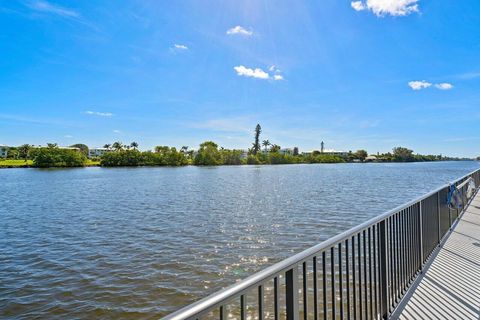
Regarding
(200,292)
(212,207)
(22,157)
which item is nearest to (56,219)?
(212,207)

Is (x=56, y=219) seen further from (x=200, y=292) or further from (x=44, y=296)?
(x=200, y=292)

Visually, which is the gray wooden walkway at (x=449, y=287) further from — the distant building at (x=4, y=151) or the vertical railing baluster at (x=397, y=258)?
the distant building at (x=4, y=151)

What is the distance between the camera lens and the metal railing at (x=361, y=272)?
56.7 inches

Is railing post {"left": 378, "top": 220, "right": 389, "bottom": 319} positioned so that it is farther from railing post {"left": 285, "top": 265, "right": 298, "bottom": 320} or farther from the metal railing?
railing post {"left": 285, "top": 265, "right": 298, "bottom": 320}

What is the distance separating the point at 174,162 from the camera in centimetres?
10019

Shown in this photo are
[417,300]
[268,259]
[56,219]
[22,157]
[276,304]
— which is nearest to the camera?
[276,304]

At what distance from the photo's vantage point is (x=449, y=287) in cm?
370

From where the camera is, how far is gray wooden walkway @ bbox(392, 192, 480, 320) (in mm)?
3133

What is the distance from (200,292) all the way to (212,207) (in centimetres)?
1039

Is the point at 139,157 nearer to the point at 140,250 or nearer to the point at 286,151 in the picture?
the point at 140,250

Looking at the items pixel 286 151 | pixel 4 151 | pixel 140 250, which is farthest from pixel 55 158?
pixel 286 151

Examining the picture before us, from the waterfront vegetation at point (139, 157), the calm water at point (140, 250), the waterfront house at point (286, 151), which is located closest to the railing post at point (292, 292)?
the calm water at point (140, 250)

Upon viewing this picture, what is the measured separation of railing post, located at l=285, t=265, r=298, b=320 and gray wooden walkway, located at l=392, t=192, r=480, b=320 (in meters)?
1.97


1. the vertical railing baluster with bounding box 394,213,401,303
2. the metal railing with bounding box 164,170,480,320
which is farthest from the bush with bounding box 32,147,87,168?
the vertical railing baluster with bounding box 394,213,401,303
